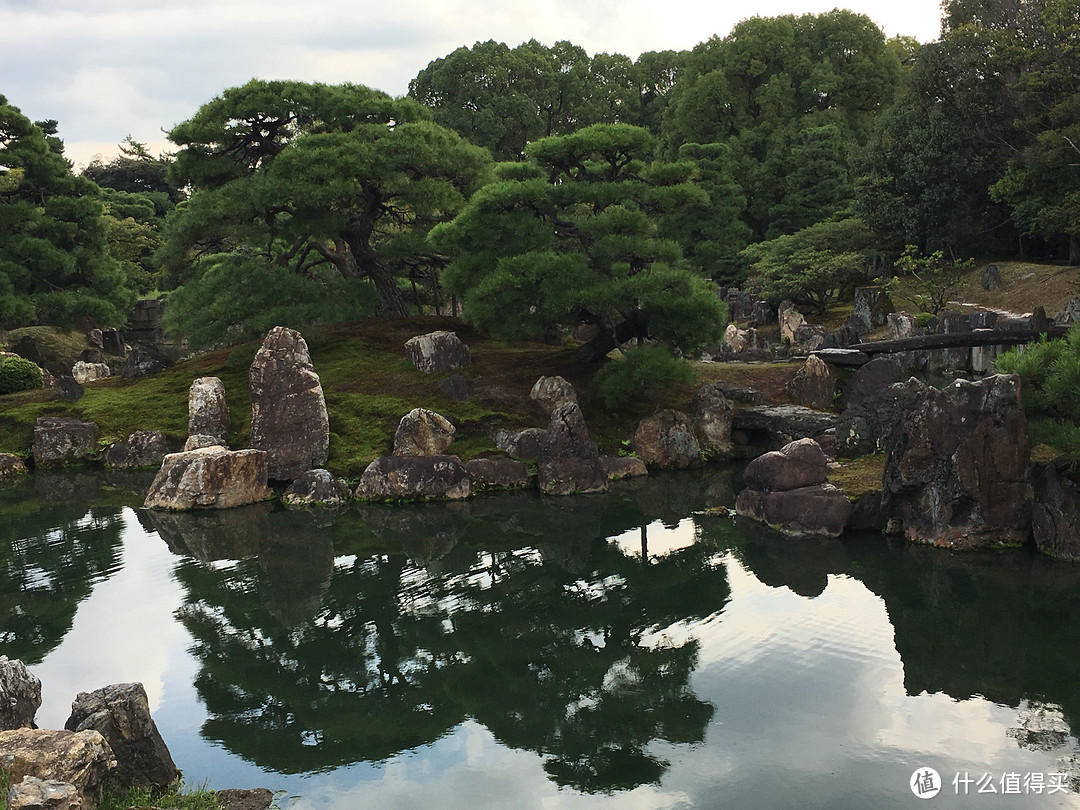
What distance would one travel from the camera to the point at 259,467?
18.2 meters

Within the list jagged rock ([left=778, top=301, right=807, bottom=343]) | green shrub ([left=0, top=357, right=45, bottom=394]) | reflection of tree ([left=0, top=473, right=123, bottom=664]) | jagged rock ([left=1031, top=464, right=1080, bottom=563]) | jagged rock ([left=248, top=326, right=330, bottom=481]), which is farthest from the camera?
jagged rock ([left=778, top=301, right=807, bottom=343])

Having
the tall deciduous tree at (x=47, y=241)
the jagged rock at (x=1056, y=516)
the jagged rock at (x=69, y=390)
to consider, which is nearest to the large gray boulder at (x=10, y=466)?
the jagged rock at (x=69, y=390)

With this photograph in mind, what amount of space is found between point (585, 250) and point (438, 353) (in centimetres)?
439

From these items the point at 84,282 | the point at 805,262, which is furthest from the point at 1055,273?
the point at 84,282

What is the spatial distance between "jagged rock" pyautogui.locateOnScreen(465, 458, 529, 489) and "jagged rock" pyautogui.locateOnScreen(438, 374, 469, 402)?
102 inches

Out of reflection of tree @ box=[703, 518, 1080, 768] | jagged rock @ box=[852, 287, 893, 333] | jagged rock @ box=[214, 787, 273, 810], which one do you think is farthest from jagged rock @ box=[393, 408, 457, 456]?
jagged rock @ box=[852, 287, 893, 333]

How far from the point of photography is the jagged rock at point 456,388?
20.8 m

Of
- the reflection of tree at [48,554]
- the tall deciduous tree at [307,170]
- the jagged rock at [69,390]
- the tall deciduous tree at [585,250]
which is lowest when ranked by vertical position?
the reflection of tree at [48,554]

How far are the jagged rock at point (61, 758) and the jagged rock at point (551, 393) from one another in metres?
14.4

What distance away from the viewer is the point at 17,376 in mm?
26500

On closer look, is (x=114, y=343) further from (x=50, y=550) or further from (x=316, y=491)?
(x=50, y=550)

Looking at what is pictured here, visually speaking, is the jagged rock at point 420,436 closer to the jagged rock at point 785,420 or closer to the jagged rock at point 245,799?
the jagged rock at point 785,420

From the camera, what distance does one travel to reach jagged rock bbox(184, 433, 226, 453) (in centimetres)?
1956

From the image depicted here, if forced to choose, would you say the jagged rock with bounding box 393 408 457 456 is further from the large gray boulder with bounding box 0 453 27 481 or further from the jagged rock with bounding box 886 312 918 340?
the jagged rock with bounding box 886 312 918 340
